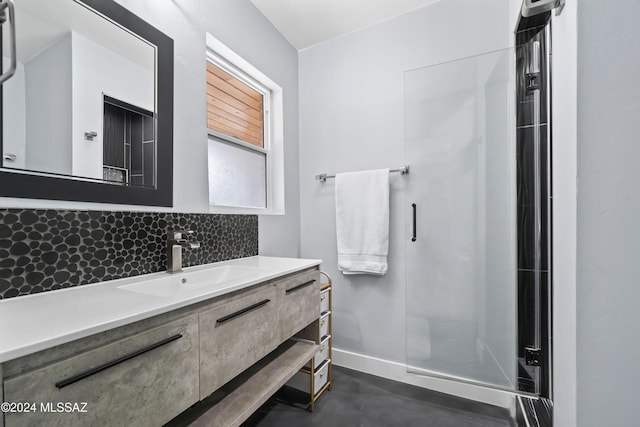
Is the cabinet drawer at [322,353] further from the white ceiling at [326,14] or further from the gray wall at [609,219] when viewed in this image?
the white ceiling at [326,14]

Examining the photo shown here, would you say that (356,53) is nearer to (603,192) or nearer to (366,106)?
(366,106)

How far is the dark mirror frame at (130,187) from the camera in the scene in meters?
0.90

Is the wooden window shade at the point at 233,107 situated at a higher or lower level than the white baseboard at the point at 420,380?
higher

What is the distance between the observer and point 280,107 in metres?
2.27

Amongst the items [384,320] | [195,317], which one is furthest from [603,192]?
[384,320]

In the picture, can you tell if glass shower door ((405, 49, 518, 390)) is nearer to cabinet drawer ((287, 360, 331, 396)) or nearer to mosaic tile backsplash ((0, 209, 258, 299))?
cabinet drawer ((287, 360, 331, 396))

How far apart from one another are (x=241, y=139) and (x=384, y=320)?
1738 mm

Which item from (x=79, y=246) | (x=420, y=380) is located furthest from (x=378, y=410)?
(x=79, y=246)

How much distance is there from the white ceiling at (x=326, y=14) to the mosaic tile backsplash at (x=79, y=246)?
1.61 meters

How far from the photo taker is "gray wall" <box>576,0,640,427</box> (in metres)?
0.74

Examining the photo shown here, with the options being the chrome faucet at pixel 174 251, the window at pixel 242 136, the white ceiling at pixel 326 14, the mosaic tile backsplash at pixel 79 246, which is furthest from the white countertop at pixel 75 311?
the white ceiling at pixel 326 14

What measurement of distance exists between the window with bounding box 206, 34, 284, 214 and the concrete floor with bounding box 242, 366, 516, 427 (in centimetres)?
125

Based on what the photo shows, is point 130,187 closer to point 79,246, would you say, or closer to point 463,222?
point 79,246

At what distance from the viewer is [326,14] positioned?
79.4 inches
